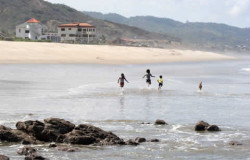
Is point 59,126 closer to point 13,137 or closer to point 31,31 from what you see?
point 13,137

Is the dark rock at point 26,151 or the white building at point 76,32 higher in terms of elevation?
the white building at point 76,32

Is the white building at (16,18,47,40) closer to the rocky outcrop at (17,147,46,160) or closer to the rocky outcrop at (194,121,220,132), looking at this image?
the rocky outcrop at (194,121,220,132)

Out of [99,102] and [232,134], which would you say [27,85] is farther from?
[232,134]

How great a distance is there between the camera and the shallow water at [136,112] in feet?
44.1

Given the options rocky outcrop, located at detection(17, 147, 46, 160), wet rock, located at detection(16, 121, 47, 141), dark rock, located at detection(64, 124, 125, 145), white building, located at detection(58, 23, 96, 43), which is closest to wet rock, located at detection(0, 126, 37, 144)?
wet rock, located at detection(16, 121, 47, 141)

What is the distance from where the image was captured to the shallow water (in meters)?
13.4

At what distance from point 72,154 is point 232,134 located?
6.03 metres

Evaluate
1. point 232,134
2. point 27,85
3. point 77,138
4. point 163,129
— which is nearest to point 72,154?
point 77,138

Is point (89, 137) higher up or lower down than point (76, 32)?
lower down

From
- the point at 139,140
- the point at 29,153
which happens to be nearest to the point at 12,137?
the point at 29,153

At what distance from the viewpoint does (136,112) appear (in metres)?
20.8

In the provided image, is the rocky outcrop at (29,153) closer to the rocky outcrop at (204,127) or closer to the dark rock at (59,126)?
the dark rock at (59,126)

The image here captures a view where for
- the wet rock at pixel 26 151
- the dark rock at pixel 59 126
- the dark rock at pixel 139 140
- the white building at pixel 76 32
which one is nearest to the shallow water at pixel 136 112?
the wet rock at pixel 26 151

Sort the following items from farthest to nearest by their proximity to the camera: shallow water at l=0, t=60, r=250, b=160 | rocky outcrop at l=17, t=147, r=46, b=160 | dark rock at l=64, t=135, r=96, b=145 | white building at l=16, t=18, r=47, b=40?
white building at l=16, t=18, r=47, b=40, dark rock at l=64, t=135, r=96, b=145, shallow water at l=0, t=60, r=250, b=160, rocky outcrop at l=17, t=147, r=46, b=160
